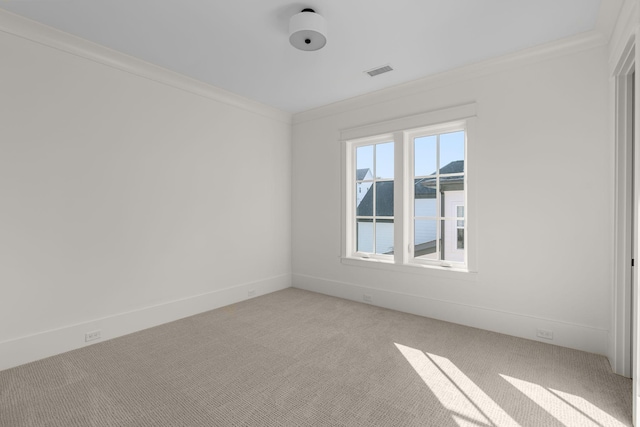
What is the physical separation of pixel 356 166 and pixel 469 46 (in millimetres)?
2054

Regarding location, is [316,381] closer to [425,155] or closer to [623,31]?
[425,155]

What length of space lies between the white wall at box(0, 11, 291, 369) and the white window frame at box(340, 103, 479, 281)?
1.31 meters

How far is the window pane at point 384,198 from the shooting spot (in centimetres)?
425

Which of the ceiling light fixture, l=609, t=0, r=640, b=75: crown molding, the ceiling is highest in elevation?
the ceiling

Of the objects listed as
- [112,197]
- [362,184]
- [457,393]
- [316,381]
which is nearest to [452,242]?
[362,184]

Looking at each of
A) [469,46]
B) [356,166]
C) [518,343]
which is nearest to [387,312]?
[518,343]

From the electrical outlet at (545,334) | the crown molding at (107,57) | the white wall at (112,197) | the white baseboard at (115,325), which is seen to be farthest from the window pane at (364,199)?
the electrical outlet at (545,334)

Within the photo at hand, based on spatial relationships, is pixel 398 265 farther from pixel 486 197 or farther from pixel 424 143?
pixel 424 143

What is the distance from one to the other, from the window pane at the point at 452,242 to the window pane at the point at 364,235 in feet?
3.32

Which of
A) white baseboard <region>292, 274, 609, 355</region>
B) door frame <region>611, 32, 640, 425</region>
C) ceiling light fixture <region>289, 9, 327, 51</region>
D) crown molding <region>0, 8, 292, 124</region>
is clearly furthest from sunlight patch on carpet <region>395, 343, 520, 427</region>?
crown molding <region>0, 8, 292, 124</region>

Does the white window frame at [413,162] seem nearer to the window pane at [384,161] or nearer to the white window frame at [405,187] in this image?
the white window frame at [405,187]

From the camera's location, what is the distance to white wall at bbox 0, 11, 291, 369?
263cm

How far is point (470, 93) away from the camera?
3.43m

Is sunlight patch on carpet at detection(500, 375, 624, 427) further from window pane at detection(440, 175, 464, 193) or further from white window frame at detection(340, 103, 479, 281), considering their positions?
window pane at detection(440, 175, 464, 193)
